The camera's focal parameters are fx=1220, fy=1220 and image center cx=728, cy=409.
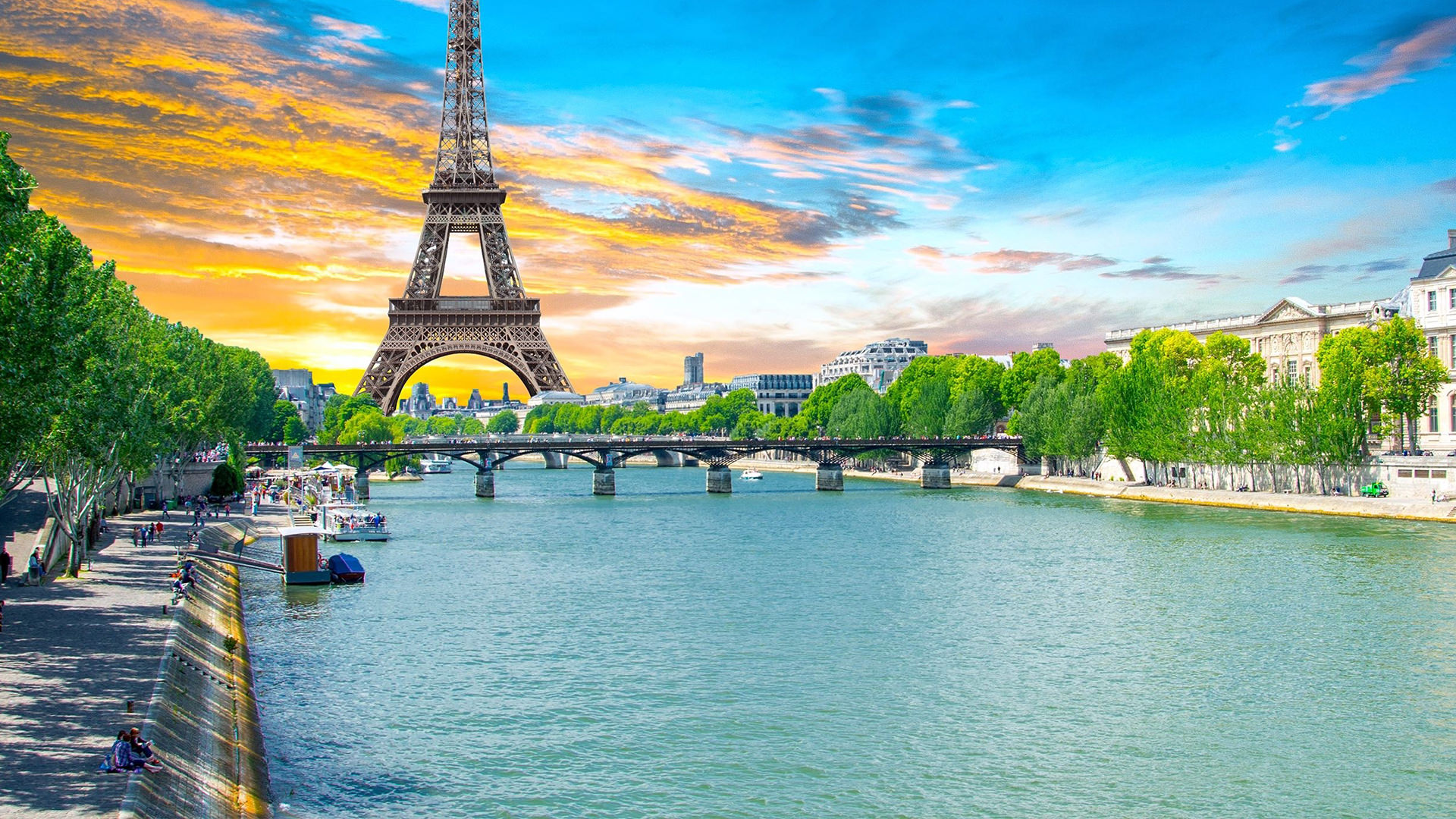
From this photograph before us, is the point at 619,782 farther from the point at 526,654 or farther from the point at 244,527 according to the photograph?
the point at 244,527

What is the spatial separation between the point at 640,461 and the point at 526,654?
15348cm

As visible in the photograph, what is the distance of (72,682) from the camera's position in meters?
20.8

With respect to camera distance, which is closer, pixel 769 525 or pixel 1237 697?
pixel 1237 697

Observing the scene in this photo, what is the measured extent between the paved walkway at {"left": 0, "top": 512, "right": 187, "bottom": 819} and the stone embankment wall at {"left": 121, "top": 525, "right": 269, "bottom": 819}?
327mm

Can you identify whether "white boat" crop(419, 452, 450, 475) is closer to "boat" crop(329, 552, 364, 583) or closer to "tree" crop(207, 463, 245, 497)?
"tree" crop(207, 463, 245, 497)

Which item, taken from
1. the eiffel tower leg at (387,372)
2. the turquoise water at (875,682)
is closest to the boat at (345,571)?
the turquoise water at (875,682)

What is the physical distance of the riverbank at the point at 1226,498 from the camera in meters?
60.3

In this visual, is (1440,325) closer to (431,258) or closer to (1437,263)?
(1437,263)

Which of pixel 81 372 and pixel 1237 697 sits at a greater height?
pixel 81 372

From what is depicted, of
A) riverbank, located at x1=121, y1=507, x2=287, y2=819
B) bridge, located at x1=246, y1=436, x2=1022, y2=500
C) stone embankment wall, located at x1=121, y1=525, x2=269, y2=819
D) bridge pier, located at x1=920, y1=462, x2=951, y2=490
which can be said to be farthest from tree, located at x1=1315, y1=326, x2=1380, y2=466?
stone embankment wall, located at x1=121, y1=525, x2=269, y2=819

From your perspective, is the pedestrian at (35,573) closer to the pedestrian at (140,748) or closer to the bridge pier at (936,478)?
the pedestrian at (140,748)

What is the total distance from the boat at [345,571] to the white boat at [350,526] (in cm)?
1230

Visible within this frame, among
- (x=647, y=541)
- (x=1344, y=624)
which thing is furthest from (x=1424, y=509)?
(x=647, y=541)

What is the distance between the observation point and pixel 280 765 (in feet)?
70.3
